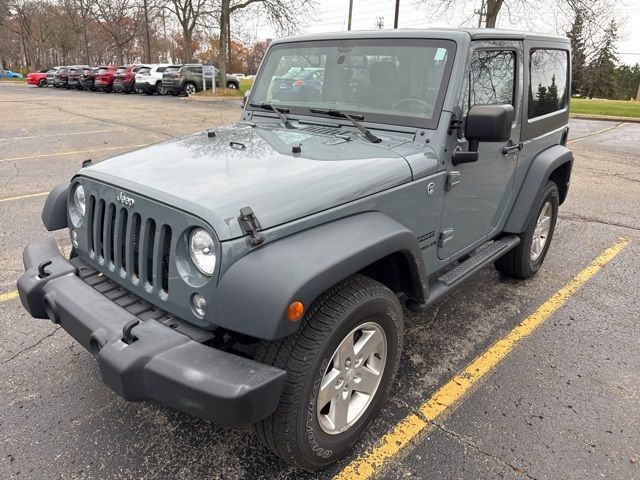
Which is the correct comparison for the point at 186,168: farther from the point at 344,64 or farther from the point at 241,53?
the point at 241,53

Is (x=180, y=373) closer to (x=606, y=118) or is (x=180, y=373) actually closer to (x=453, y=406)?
(x=453, y=406)

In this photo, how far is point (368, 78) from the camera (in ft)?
10.3

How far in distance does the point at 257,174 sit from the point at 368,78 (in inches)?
48.7

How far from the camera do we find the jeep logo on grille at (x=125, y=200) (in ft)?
7.48

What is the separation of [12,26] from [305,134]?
76.1 meters

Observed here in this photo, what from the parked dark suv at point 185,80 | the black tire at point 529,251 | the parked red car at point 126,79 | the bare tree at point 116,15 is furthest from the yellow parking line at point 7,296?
the bare tree at point 116,15

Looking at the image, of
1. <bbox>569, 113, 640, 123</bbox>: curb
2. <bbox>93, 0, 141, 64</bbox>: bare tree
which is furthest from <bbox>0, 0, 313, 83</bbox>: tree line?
<bbox>569, 113, 640, 123</bbox>: curb

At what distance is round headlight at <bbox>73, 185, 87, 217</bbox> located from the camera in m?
2.72

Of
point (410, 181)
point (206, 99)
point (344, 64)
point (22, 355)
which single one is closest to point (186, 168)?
point (410, 181)

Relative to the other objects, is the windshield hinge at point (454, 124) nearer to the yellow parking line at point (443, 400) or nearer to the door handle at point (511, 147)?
the door handle at point (511, 147)

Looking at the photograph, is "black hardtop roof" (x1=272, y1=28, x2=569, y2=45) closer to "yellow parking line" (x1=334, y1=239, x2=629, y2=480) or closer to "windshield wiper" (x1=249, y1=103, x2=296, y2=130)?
"windshield wiper" (x1=249, y1=103, x2=296, y2=130)

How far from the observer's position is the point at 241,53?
70.9m

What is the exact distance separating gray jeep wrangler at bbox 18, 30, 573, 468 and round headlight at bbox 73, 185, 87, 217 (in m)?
0.01

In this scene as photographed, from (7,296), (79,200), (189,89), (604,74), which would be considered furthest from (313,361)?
(604,74)
